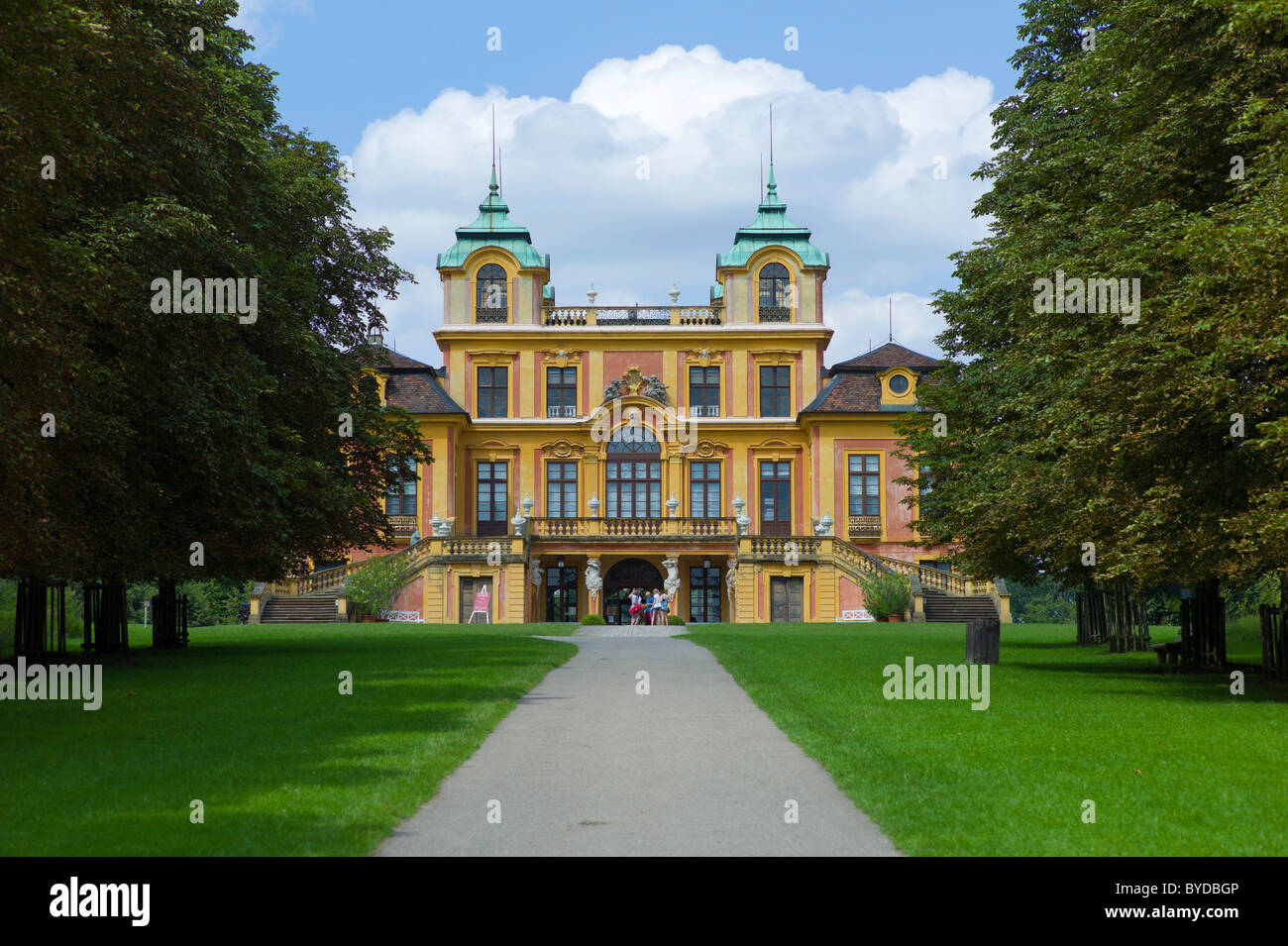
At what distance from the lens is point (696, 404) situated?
59750 mm

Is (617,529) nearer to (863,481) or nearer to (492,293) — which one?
(863,481)

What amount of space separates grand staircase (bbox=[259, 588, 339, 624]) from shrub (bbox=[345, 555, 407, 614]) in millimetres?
1071

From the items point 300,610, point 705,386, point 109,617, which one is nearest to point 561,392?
point 705,386

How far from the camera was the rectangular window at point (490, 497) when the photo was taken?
59125 mm

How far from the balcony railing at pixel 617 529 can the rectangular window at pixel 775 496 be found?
587 centimetres

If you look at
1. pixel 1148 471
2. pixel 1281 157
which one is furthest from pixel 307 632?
pixel 1281 157

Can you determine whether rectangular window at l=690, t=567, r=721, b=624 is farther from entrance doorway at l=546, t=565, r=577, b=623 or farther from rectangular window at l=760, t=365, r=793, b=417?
rectangular window at l=760, t=365, r=793, b=417

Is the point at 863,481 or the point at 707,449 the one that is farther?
the point at 707,449

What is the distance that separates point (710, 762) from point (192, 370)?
11.9 m

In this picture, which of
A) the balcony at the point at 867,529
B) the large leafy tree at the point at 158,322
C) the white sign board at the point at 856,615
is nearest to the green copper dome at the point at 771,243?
the balcony at the point at 867,529

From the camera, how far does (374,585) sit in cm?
4656

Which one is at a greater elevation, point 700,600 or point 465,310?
point 465,310

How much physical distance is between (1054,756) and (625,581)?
4647 cm
